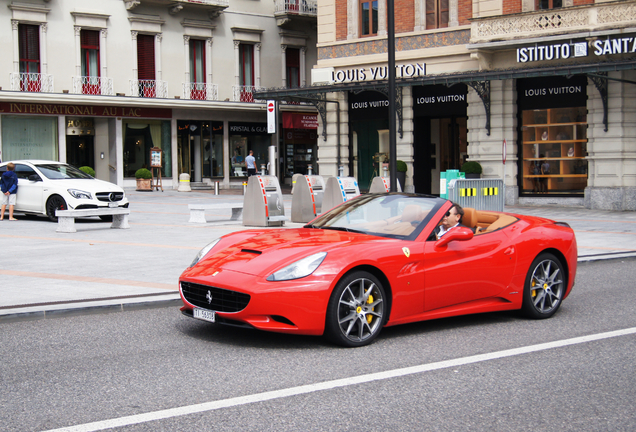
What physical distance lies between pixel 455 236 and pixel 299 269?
157 centimetres

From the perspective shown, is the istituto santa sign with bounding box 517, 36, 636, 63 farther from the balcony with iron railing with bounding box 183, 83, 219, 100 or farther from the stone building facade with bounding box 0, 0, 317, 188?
the balcony with iron railing with bounding box 183, 83, 219, 100

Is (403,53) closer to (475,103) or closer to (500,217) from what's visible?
(475,103)

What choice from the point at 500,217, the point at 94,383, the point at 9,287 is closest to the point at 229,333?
the point at 94,383

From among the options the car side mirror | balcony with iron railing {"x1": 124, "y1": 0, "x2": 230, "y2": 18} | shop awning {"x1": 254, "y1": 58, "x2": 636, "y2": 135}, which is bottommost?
the car side mirror

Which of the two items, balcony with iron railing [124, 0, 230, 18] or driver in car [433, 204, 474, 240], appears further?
A: balcony with iron railing [124, 0, 230, 18]

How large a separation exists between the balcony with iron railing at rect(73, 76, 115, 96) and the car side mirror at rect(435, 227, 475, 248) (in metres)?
29.8

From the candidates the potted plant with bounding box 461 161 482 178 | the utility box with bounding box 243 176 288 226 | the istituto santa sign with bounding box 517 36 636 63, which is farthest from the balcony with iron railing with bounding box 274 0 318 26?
the utility box with bounding box 243 176 288 226

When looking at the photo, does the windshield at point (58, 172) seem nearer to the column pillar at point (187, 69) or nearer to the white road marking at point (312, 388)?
the white road marking at point (312, 388)

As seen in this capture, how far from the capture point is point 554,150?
2427 centimetres

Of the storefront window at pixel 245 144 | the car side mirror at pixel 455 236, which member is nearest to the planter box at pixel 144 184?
the storefront window at pixel 245 144

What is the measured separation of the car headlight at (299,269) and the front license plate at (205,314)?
621mm

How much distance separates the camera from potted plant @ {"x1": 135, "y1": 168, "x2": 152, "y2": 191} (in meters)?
33.6

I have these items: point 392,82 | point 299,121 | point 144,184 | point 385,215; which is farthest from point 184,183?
point 385,215

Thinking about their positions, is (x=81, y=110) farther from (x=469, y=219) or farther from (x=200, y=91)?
(x=469, y=219)
